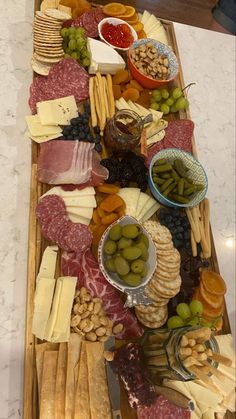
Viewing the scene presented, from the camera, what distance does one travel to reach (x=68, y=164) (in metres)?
1.30

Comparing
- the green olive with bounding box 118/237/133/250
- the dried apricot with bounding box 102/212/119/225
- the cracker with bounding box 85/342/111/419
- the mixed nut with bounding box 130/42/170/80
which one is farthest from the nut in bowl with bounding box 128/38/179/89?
the cracker with bounding box 85/342/111/419

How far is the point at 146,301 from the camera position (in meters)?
1.14

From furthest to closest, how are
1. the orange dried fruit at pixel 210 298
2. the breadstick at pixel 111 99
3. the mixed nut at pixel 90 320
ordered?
the breadstick at pixel 111 99, the orange dried fruit at pixel 210 298, the mixed nut at pixel 90 320

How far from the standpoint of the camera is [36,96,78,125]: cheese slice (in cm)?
138

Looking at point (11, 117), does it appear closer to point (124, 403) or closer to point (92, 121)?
point (92, 121)

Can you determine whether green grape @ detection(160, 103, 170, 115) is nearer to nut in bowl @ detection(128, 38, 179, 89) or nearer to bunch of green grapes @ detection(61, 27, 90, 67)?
nut in bowl @ detection(128, 38, 179, 89)

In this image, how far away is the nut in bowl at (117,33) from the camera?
160 centimetres

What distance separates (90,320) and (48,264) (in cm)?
22

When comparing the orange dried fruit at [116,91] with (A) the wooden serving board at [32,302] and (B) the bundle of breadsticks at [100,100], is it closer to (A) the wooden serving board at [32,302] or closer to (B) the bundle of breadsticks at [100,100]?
(B) the bundle of breadsticks at [100,100]

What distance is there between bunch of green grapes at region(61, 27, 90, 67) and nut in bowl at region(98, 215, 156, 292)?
743 mm

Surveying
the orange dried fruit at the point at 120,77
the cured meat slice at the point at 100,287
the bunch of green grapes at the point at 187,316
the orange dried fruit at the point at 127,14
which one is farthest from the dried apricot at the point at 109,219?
the orange dried fruit at the point at 127,14

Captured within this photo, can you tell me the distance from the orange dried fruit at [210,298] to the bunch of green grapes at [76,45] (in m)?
0.98

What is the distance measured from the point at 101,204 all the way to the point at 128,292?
1.09 ft

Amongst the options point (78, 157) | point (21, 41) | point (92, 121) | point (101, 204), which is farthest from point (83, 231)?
point (21, 41)
